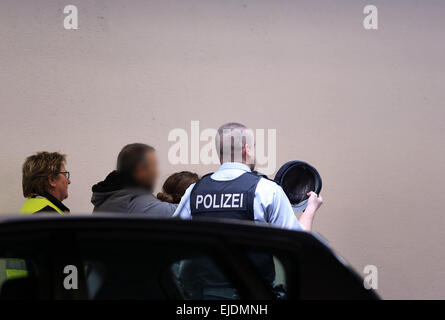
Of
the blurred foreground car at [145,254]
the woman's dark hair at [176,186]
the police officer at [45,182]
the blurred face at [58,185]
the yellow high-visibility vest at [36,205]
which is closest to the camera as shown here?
the blurred foreground car at [145,254]

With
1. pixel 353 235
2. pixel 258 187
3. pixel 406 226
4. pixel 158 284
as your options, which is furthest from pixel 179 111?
pixel 158 284

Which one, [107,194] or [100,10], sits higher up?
[100,10]

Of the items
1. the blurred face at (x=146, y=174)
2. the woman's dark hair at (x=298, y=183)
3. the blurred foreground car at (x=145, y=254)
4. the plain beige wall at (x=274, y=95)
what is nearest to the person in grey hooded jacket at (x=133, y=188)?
the blurred face at (x=146, y=174)

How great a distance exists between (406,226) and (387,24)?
5.74 ft

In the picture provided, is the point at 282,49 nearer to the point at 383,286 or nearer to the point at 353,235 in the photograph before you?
the point at 353,235

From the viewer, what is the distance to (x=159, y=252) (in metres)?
2.19

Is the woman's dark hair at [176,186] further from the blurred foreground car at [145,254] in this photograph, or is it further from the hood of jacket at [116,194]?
the blurred foreground car at [145,254]

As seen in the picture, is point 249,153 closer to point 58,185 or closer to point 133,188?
point 133,188

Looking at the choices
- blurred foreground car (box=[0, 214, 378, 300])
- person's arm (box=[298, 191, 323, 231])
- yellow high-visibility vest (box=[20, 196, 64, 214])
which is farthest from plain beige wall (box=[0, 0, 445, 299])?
blurred foreground car (box=[0, 214, 378, 300])

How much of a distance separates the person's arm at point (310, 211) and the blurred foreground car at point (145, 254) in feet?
5.43

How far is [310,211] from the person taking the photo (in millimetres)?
3947

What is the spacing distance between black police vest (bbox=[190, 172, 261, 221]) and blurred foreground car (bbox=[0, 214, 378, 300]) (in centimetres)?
127

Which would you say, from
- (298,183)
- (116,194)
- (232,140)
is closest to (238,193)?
(232,140)

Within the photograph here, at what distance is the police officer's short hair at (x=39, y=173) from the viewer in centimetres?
423
